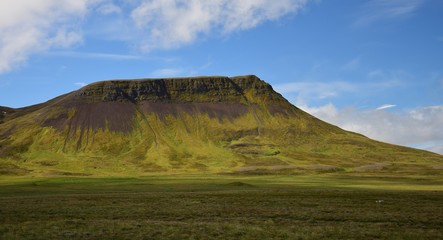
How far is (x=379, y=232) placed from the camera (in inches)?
1110

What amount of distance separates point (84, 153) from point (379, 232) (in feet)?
595

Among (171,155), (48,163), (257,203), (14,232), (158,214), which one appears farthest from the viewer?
(171,155)

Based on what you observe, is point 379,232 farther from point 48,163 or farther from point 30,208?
point 48,163

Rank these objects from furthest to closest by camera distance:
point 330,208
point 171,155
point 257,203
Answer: point 171,155 → point 257,203 → point 330,208

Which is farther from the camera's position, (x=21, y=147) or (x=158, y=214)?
(x=21, y=147)

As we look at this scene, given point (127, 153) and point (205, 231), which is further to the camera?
point (127, 153)

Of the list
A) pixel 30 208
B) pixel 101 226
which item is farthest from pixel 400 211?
pixel 30 208

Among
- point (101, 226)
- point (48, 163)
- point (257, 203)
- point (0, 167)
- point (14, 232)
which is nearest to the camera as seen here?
point (14, 232)

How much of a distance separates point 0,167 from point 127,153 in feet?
175

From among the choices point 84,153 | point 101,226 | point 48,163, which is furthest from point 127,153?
point 101,226

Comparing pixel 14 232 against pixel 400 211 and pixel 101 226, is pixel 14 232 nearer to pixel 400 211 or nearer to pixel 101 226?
pixel 101 226

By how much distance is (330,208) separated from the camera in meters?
40.8

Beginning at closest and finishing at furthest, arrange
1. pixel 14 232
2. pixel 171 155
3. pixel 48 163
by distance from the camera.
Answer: pixel 14 232 < pixel 48 163 < pixel 171 155

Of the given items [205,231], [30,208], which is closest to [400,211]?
[205,231]
